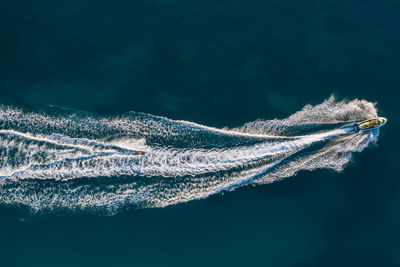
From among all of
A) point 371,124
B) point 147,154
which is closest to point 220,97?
point 147,154

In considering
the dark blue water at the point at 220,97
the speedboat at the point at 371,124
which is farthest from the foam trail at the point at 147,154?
the dark blue water at the point at 220,97

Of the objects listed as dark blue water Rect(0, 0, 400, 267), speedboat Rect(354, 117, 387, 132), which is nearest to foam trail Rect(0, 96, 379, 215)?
speedboat Rect(354, 117, 387, 132)

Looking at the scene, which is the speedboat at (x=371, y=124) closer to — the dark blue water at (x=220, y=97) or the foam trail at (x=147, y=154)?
the foam trail at (x=147, y=154)

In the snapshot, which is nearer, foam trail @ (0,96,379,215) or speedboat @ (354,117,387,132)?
speedboat @ (354,117,387,132)

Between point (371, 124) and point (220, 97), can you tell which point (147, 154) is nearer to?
point (220, 97)

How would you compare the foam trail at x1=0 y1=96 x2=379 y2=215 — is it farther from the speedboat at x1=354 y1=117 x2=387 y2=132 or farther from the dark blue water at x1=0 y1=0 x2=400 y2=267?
the dark blue water at x1=0 y1=0 x2=400 y2=267
